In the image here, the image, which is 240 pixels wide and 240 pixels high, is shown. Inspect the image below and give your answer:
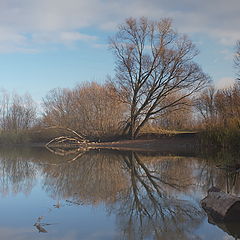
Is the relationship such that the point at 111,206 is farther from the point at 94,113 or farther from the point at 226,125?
the point at 94,113

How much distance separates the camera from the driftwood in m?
4.92

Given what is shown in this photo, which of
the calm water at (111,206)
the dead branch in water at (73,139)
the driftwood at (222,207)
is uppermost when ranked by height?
the dead branch in water at (73,139)

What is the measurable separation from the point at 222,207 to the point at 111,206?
6.60 ft

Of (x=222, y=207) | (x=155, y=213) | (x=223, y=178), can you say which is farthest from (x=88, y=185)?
(x=222, y=207)

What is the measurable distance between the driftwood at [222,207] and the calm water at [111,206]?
172 millimetres

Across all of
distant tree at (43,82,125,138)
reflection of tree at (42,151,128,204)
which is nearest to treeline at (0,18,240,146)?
distant tree at (43,82,125,138)

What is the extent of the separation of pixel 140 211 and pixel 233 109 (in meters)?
17.2

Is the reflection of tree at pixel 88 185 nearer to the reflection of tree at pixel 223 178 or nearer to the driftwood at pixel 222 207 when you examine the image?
the driftwood at pixel 222 207

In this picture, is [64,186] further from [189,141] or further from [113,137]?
[113,137]

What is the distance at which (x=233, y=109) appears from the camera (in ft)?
69.2

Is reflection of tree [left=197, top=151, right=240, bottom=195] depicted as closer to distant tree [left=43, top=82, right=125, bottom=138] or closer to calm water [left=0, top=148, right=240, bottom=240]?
calm water [left=0, top=148, right=240, bottom=240]

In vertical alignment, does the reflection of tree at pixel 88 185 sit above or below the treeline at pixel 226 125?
below

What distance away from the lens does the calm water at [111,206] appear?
4.50 metres

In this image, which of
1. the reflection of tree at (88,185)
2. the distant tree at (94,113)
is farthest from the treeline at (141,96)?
the reflection of tree at (88,185)
